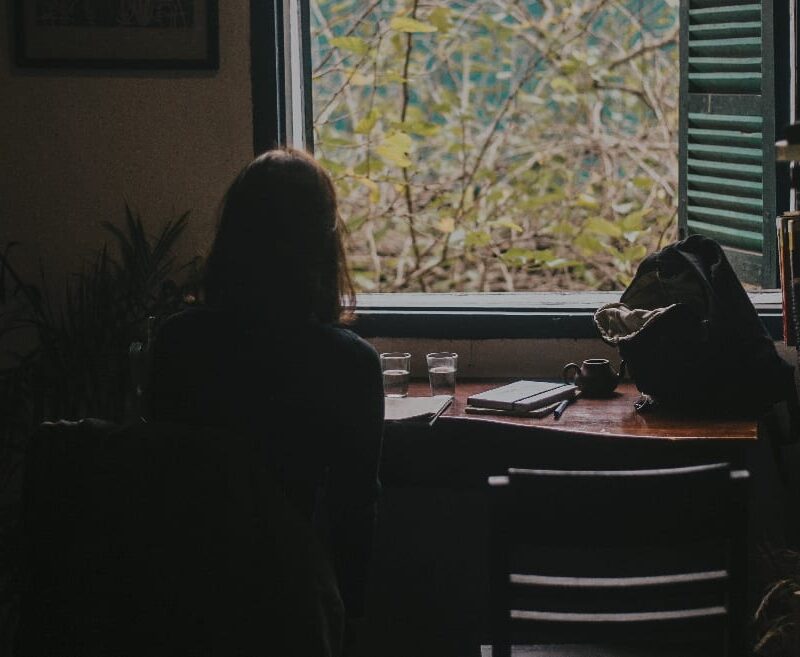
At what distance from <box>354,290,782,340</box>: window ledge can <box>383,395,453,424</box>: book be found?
1.20 feet

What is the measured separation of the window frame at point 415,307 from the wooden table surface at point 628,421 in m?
0.35

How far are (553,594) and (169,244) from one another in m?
1.60

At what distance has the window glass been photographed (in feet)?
13.6

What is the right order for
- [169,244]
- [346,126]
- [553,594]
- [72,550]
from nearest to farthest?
1. [72,550]
2. [553,594]
3. [169,244]
4. [346,126]

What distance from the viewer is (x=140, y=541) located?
1.39m

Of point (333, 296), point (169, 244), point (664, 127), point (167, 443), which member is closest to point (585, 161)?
point (664, 127)

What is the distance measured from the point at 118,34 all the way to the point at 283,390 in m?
1.58

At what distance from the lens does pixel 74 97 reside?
9.66 feet

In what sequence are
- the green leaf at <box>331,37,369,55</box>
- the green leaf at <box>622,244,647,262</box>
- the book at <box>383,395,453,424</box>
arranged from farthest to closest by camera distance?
the green leaf at <box>622,244,647,262</box>
the green leaf at <box>331,37,369,55</box>
the book at <box>383,395,453,424</box>

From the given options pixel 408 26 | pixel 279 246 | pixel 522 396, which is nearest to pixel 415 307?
pixel 522 396

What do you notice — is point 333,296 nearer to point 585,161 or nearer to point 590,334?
point 590,334

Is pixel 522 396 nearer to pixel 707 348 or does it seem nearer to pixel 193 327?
pixel 707 348

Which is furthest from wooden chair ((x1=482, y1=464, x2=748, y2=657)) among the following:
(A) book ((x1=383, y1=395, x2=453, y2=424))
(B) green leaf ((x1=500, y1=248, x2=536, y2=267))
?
(B) green leaf ((x1=500, y1=248, x2=536, y2=267))

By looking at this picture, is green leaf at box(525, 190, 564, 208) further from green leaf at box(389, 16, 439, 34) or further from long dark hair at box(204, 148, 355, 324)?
long dark hair at box(204, 148, 355, 324)
